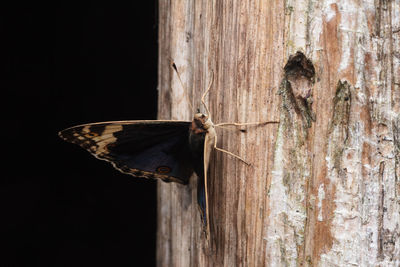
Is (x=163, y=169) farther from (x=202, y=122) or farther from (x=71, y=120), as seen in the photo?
(x=71, y=120)

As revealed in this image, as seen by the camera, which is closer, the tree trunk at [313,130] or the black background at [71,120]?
the tree trunk at [313,130]

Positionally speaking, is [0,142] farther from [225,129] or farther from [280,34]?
[280,34]

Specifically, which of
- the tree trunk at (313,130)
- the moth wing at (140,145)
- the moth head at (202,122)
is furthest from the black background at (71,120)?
the tree trunk at (313,130)

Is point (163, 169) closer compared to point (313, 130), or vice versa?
point (313, 130)

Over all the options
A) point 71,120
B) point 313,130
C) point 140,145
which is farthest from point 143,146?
point 71,120

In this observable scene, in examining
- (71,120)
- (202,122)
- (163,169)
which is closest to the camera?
(202,122)

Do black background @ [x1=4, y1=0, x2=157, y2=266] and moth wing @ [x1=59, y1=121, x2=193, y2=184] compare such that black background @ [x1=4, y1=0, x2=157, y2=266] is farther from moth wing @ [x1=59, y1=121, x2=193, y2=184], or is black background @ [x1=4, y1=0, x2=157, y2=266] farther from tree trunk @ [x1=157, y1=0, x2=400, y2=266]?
tree trunk @ [x1=157, y1=0, x2=400, y2=266]

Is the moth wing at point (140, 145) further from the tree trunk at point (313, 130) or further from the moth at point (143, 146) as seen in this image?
the tree trunk at point (313, 130)
